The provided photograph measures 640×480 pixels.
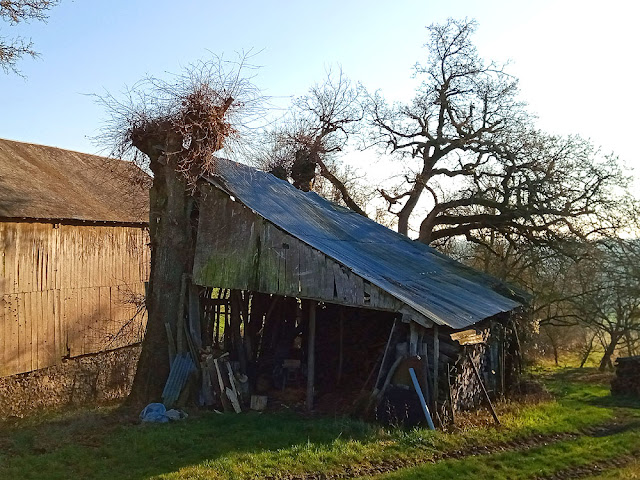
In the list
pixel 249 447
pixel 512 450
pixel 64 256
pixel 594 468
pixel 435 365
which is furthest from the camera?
pixel 64 256

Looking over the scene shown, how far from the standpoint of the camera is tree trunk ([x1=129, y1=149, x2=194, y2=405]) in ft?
43.1

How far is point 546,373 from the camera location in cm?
2520

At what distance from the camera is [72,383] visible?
18266mm

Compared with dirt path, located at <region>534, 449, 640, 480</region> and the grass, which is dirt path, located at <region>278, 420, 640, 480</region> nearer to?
dirt path, located at <region>534, 449, 640, 480</region>

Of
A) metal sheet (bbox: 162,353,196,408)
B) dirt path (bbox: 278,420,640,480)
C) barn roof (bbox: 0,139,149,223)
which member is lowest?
dirt path (bbox: 278,420,640,480)

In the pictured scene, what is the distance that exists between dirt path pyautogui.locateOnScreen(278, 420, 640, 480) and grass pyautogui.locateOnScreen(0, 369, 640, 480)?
0.33ft

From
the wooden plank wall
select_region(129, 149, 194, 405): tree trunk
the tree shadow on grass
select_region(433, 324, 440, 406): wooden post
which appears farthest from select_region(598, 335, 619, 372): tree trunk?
select_region(129, 149, 194, 405): tree trunk

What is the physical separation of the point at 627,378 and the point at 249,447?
1339 cm

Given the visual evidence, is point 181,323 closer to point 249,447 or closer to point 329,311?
point 249,447

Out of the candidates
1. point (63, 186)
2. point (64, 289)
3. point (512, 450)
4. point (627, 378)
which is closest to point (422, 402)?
point (512, 450)

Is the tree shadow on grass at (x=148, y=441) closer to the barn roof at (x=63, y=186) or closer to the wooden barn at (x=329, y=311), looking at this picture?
the wooden barn at (x=329, y=311)

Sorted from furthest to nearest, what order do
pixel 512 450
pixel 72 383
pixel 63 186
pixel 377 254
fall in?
pixel 63 186 < pixel 72 383 < pixel 377 254 < pixel 512 450

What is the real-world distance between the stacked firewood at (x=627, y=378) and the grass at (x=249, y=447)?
18.8 ft

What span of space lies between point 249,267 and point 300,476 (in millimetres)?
5056
